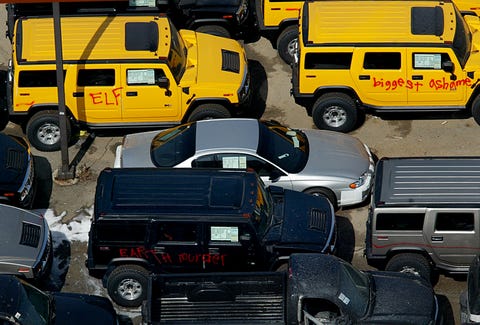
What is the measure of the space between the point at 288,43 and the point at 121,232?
7625 mm

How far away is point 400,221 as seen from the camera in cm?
1525

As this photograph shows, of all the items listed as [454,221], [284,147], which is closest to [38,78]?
[284,147]

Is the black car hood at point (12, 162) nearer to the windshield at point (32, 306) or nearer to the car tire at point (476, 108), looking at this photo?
the windshield at point (32, 306)

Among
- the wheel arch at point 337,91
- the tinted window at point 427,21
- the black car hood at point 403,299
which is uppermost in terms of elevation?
the tinted window at point 427,21

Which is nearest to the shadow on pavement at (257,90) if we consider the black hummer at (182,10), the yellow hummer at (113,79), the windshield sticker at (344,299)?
the black hummer at (182,10)

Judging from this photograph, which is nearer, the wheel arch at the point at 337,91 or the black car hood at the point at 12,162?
the black car hood at the point at 12,162

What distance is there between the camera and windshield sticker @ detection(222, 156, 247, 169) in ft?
55.2

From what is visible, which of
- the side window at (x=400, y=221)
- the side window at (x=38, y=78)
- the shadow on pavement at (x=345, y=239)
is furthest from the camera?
the side window at (x=38, y=78)

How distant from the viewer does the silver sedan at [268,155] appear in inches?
664

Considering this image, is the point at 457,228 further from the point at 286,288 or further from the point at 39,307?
the point at 39,307

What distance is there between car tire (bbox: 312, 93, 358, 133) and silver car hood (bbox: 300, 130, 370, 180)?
918mm

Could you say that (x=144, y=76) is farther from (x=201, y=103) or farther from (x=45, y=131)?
(x=45, y=131)

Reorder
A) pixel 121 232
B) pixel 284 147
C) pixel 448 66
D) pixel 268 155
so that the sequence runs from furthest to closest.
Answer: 1. pixel 448 66
2. pixel 284 147
3. pixel 268 155
4. pixel 121 232

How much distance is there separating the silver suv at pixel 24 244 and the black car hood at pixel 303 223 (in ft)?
12.0
